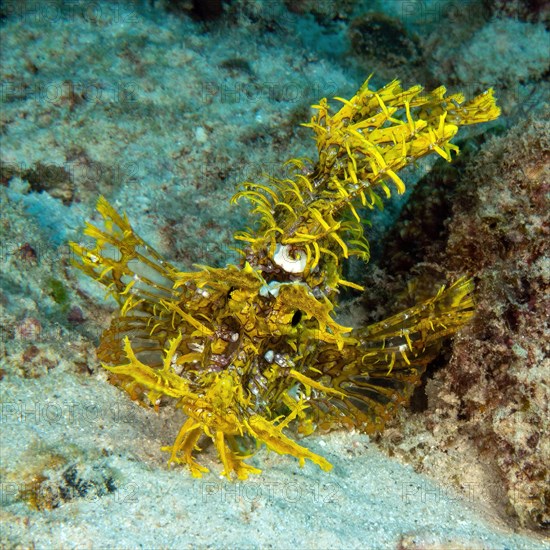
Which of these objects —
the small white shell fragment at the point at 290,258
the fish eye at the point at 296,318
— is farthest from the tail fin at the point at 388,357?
the small white shell fragment at the point at 290,258

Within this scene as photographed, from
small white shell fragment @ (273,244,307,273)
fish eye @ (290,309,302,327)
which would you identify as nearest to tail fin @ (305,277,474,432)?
fish eye @ (290,309,302,327)

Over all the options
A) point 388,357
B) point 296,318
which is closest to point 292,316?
point 296,318

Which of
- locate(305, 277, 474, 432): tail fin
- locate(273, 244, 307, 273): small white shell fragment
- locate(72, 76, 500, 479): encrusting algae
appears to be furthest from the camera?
locate(305, 277, 474, 432): tail fin

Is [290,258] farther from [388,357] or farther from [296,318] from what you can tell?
[388,357]

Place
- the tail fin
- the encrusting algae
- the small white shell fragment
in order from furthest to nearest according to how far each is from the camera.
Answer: the tail fin < the small white shell fragment < the encrusting algae

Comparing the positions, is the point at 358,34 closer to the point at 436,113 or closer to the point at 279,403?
the point at 436,113

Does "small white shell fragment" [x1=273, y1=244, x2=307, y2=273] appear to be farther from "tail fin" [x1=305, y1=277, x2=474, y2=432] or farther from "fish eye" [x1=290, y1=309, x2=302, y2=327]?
"tail fin" [x1=305, y1=277, x2=474, y2=432]

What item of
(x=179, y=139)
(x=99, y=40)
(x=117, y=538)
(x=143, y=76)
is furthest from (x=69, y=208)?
(x=117, y=538)
